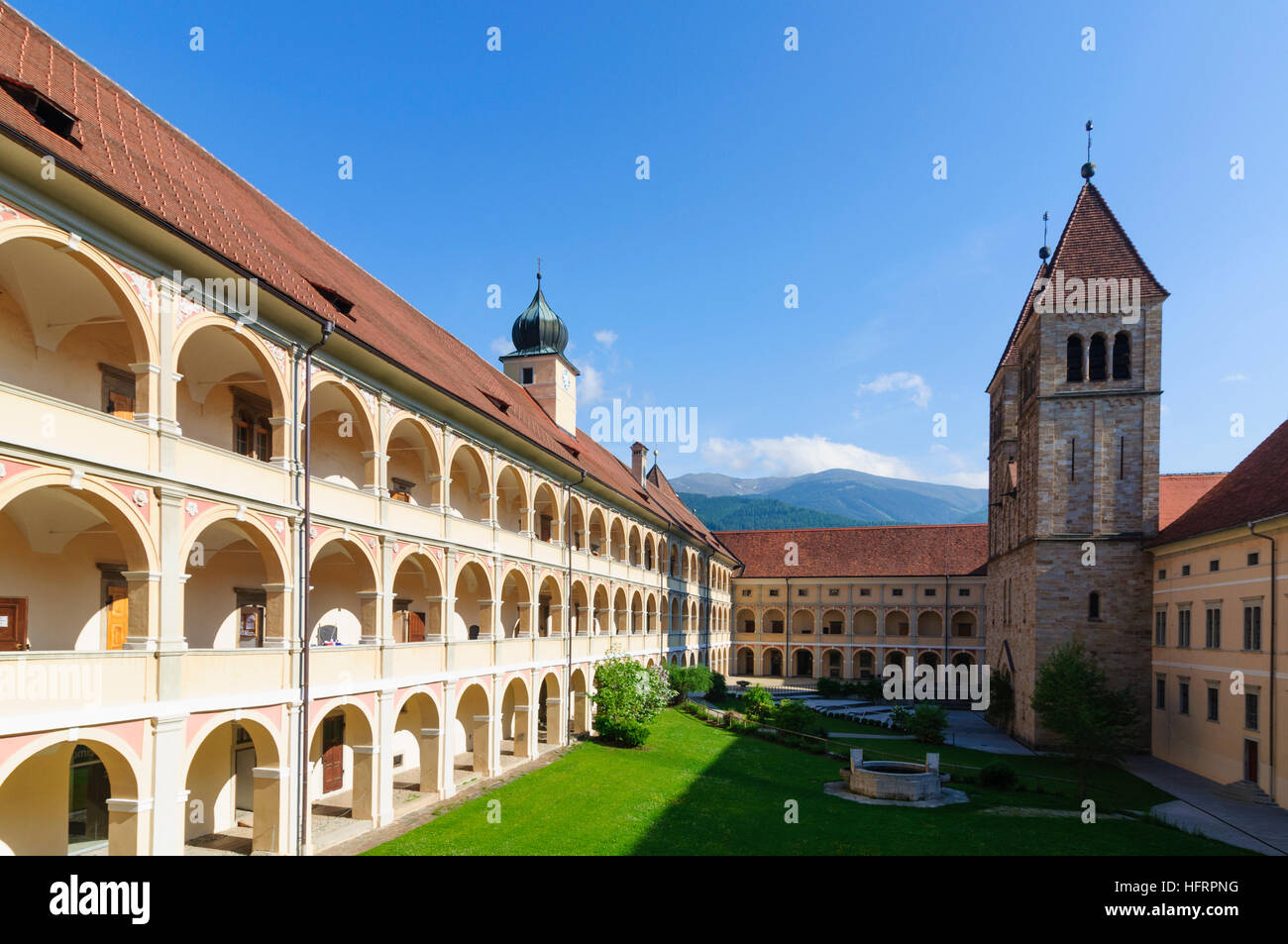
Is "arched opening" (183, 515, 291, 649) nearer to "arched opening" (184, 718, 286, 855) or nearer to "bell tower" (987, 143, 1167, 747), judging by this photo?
"arched opening" (184, 718, 286, 855)

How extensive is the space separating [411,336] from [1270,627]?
2887cm

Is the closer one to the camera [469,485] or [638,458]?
[469,485]

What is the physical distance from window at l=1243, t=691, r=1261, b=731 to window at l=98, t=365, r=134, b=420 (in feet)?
109

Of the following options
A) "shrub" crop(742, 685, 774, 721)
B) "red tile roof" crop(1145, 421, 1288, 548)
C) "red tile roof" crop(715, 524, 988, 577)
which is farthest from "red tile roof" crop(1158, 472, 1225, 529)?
"red tile roof" crop(715, 524, 988, 577)

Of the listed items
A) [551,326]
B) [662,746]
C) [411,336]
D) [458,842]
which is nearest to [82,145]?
[411,336]

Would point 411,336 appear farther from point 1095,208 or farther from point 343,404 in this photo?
point 1095,208

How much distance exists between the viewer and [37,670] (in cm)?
1148

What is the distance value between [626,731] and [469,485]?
11.6 m

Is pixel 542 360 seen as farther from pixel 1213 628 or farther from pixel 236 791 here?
pixel 1213 628

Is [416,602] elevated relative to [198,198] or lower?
lower

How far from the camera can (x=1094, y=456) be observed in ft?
118

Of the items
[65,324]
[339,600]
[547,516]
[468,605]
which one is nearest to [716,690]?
[547,516]

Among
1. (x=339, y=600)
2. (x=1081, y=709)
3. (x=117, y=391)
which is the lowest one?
(x=1081, y=709)

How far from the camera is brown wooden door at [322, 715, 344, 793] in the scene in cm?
2258
